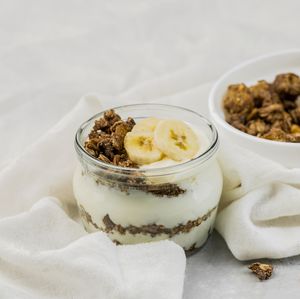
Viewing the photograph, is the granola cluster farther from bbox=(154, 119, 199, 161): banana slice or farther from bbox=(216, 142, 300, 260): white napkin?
bbox=(216, 142, 300, 260): white napkin

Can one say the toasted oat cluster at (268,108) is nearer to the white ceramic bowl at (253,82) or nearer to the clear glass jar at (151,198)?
the white ceramic bowl at (253,82)

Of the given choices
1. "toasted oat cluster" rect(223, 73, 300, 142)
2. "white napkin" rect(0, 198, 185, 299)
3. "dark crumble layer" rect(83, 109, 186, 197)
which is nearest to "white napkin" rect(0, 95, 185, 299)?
"white napkin" rect(0, 198, 185, 299)

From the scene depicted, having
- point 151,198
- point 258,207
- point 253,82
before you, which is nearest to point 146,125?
point 151,198

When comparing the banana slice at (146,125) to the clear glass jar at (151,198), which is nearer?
the clear glass jar at (151,198)

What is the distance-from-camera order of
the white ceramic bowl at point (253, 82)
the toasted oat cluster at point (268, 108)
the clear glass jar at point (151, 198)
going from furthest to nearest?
the toasted oat cluster at point (268, 108) → the white ceramic bowl at point (253, 82) → the clear glass jar at point (151, 198)

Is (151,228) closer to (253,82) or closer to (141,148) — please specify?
(141,148)

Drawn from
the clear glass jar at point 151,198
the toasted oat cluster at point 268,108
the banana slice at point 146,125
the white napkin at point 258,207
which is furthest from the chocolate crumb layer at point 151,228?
the toasted oat cluster at point 268,108
